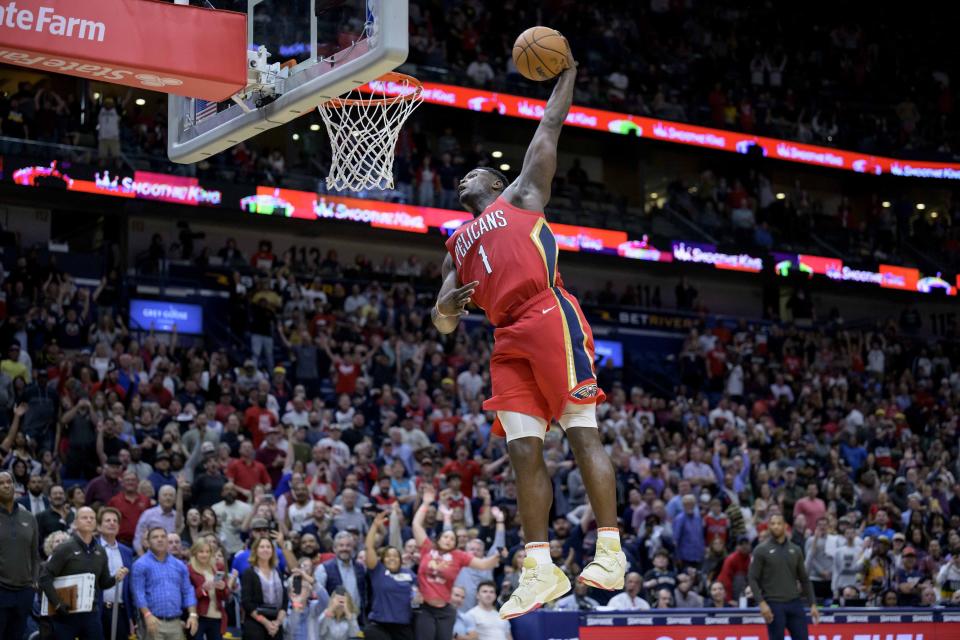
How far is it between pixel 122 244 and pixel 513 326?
22650mm

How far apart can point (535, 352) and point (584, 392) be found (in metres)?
0.30

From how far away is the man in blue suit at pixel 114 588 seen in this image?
476 inches

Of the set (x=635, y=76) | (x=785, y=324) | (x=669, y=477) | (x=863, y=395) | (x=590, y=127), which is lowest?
(x=669, y=477)

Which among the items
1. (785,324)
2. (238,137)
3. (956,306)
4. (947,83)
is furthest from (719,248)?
(238,137)

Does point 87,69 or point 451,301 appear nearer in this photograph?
point 451,301

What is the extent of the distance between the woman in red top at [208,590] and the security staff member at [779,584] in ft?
18.7

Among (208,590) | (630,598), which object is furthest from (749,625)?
(208,590)

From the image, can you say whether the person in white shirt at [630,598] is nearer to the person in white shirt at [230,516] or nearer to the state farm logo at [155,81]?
the person in white shirt at [230,516]

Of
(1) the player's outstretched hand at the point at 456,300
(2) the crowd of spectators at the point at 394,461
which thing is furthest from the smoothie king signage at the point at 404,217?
(1) the player's outstretched hand at the point at 456,300

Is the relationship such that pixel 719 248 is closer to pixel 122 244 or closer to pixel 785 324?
pixel 785 324

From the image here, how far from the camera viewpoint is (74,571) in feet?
37.4

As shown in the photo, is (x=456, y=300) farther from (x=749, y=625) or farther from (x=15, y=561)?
(x=749, y=625)

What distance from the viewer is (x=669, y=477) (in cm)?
1936

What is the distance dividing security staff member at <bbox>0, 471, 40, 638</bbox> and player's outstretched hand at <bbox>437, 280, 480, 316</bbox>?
6633 millimetres
